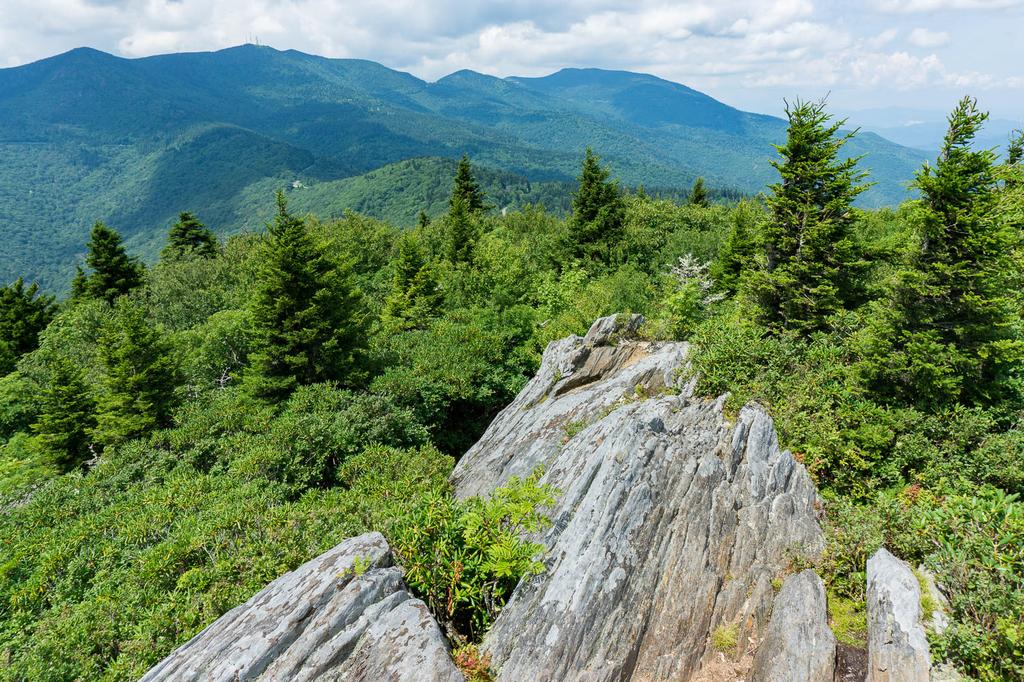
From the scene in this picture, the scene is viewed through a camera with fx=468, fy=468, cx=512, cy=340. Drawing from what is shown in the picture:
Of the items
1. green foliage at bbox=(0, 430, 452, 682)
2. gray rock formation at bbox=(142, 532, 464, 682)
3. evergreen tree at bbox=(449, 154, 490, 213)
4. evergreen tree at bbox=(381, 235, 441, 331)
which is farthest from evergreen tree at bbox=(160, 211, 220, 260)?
gray rock formation at bbox=(142, 532, 464, 682)

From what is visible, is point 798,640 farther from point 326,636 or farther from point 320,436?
point 320,436

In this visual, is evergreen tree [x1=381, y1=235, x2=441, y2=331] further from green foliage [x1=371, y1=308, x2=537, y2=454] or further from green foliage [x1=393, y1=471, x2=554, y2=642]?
green foliage [x1=393, y1=471, x2=554, y2=642]

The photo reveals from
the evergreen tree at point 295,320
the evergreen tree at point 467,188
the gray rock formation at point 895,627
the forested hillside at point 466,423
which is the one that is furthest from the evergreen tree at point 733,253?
the gray rock formation at point 895,627

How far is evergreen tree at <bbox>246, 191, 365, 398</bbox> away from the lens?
24.0m

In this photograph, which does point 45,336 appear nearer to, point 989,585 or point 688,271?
point 688,271

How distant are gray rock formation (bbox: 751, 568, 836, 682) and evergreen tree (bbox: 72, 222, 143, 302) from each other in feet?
194

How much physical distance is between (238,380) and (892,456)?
3274 cm

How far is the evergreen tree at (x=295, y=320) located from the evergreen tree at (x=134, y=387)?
168 inches

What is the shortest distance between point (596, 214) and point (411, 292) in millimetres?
17657

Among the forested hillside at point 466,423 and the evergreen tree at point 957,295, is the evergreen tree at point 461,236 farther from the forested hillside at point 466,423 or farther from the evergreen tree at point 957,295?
the evergreen tree at point 957,295

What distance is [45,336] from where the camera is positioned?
125ft

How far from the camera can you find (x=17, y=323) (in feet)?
154

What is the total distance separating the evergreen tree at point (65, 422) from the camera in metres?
26.0

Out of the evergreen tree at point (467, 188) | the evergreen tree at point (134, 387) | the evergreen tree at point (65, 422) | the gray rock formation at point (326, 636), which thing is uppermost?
the evergreen tree at point (467, 188)
